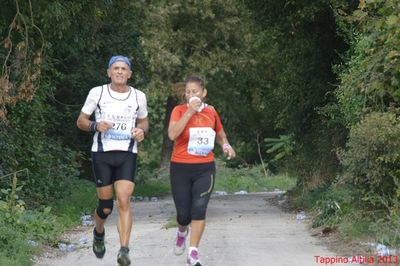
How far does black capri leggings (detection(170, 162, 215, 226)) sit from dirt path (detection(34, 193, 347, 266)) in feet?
2.60

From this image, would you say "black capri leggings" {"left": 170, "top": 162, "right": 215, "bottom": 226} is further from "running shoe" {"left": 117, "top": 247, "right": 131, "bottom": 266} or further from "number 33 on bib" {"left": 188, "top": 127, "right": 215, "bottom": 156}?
"running shoe" {"left": 117, "top": 247, "right": 131, "bottom": 266}

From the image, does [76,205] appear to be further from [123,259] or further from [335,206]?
[123,259]

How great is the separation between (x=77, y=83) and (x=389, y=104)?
14.8 metres

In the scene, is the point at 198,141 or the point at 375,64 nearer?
the point at 198,141

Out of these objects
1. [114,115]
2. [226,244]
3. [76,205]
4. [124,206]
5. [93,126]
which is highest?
[114,115]

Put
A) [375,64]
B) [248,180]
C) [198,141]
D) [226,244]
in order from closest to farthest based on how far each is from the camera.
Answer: [198,141], [226,244], [375,64], [248,180]

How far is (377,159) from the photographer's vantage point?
38.2 ft

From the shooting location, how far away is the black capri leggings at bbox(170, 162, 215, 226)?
954 centimetres

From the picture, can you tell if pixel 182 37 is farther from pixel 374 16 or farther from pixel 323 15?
pixel 374 16

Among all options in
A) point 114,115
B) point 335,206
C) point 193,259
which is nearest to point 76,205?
point 335,206

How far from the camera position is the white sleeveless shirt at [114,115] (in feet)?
30.8

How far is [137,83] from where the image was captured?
30.9 metres

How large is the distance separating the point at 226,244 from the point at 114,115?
3299 millimetres

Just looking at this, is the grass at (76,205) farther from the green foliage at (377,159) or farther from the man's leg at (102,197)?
the green foliage at (377,159)
